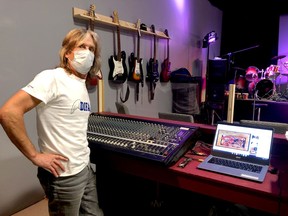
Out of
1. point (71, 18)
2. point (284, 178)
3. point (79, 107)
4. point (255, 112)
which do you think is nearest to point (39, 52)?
point (71, 18)

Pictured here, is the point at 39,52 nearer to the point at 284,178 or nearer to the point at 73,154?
the point at 73,154

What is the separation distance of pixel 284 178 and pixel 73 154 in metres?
1.11

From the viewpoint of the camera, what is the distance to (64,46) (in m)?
1.35

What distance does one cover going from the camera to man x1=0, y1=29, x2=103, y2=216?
1105 mm

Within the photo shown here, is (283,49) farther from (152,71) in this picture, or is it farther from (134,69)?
(134,69)

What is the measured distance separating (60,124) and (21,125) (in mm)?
169

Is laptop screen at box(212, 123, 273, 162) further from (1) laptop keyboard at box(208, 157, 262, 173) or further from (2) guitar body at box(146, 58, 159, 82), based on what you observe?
(2) guitar body at box(146, 58, 159, 82)

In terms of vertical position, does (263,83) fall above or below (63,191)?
above

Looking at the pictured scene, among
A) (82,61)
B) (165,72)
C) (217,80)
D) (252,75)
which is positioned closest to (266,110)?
(252,75)

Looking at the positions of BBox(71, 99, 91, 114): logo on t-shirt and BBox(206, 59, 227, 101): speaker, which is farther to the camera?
BBox(206, 59, 227, 101): speaker

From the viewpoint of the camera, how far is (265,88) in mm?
5562

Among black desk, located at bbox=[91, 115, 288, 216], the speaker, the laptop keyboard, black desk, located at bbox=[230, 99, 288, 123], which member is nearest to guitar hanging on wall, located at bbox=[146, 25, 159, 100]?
the speaker

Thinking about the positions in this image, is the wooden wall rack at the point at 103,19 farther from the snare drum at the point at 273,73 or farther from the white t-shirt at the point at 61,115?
the snare drum at the point at 273,73

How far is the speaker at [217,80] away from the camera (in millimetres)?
4668
